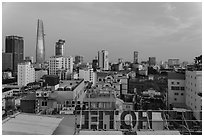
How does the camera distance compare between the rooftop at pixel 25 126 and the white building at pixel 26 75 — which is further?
the white building at pixel 26 75

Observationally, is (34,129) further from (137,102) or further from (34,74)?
(34,74)

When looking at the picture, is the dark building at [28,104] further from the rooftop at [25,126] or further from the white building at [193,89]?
the white building at [193,89]

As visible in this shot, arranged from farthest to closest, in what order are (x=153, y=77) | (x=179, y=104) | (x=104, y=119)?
1. (x=153, y=77)
2. (x=179, y=104)
3. (x=104, y=119)

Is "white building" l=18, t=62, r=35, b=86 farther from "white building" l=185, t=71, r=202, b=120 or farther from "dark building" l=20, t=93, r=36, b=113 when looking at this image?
"white building" l=185, t=71, r=202, b=120

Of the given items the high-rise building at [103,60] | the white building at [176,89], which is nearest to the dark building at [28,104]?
the high-rise building at [103,60]

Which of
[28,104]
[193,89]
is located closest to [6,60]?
[28,104]

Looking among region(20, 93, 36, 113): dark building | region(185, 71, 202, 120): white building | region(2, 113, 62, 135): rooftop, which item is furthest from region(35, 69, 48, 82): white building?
region(2, 113, 62, 135): rooftop

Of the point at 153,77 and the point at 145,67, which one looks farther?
the point at 145,67

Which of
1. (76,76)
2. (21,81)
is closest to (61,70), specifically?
(76,76)
